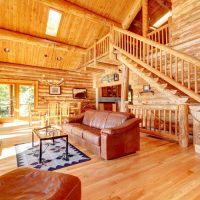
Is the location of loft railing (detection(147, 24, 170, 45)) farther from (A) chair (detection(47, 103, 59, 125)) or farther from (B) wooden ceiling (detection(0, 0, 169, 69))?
(A) chair (detection(47, 103, 59, 125))

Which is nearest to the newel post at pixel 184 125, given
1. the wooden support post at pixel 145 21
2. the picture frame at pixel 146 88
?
the picture frame at pixel 146 88

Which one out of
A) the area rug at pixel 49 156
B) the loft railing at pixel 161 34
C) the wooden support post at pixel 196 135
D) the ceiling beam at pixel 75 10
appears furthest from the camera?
the loft railing at pixel 161 34

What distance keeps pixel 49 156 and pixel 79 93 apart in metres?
6.66

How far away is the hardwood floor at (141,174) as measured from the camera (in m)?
1.96

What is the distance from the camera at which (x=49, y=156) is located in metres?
3.27

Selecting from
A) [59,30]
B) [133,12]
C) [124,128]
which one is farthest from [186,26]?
[59,30]

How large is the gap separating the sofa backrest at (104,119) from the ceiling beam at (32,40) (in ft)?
14.3

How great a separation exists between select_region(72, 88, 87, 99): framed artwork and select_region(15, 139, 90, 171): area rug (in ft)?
18.5

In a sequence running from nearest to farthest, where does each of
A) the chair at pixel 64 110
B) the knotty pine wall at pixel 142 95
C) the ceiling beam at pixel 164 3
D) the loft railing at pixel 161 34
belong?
the loft railing at pixel 161 34
the knotty pine wall at pixel 142 95
the chair at pixel 64 110
the ceiling beam at pixel 164 3

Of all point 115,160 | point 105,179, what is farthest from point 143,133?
point 105,179

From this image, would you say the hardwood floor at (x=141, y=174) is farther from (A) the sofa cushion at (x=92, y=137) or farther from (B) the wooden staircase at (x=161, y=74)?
(B) the wooden staircase at (x=161, y=74)

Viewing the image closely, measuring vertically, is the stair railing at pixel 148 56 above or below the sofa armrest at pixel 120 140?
above

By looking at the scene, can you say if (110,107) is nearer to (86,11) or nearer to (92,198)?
(86,11)

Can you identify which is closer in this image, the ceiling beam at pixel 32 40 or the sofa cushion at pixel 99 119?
the sofa cushion at pixel 99 119
